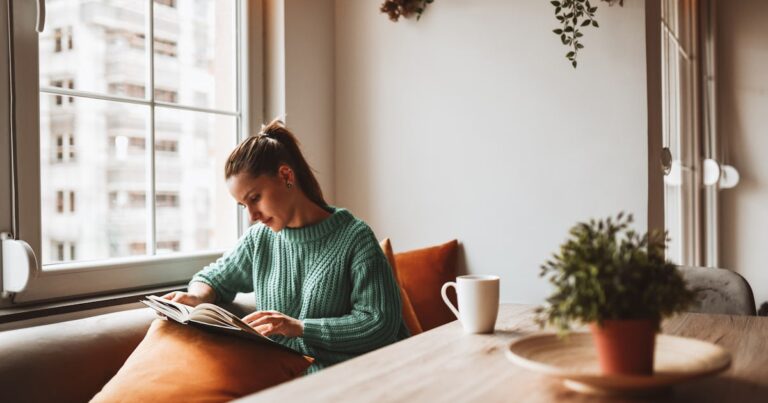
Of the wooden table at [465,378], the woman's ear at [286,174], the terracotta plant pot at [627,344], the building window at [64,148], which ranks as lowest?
the wooden table at [465,378]

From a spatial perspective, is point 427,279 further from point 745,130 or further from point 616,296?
point 745,130

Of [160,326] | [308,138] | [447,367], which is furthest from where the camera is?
[308,138]

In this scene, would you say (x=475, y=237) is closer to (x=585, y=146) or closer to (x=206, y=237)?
(x=585, y=146)

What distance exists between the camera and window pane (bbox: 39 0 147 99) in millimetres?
1934

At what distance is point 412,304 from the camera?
2531 millimetres

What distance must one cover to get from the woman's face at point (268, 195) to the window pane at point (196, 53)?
1.83 feet

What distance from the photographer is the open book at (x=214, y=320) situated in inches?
60.1

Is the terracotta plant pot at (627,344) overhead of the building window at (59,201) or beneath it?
beneath

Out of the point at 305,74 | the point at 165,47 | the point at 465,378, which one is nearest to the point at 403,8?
the point at 305,74

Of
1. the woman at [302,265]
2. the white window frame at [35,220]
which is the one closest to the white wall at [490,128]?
the woman at [302,265]

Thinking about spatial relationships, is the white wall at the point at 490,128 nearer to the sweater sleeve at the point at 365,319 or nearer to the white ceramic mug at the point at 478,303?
the sweater sleeve at the point at 365,319

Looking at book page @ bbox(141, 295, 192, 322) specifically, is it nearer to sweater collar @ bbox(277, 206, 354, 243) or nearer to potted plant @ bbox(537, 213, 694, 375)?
sweater collar @ bbox(277, 206, 354, 243)

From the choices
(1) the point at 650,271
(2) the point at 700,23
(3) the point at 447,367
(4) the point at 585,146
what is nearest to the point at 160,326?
(3) the point at 447,367

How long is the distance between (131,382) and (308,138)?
1.44 m
